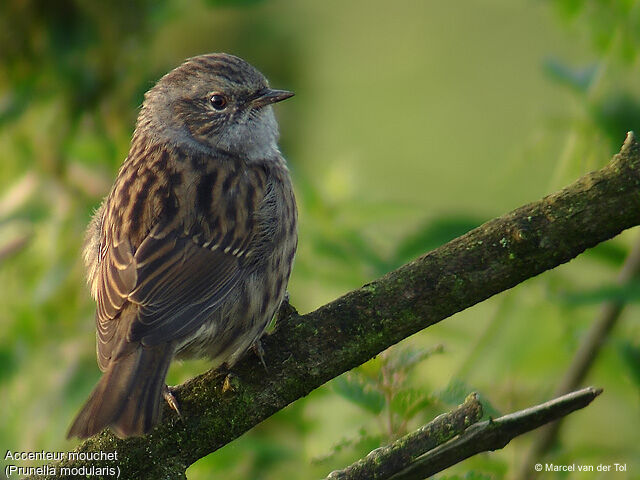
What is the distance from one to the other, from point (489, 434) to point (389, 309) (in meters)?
0.54

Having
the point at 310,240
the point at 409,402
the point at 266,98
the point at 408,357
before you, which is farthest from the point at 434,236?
the point at 266,98

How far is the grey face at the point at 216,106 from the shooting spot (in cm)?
480

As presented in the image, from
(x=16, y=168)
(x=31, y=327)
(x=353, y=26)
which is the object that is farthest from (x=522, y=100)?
(x=31, y=327)

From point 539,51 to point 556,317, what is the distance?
20.4 feet

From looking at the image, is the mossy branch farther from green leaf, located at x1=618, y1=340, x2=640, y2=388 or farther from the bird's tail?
green leaf, located at x1=618, y1=340, x2=640, y2=388

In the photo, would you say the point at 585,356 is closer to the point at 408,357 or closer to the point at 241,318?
the point at 408,357

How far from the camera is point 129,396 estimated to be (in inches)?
128

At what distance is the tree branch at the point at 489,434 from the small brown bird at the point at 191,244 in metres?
0.88

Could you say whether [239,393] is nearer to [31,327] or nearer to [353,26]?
[31,327]

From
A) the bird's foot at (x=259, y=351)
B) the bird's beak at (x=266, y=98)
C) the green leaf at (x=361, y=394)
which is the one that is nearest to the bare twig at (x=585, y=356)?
the green leaf at (x=361, y=394)

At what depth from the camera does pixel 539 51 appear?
10.1 metres

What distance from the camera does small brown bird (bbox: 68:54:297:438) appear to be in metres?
3.54

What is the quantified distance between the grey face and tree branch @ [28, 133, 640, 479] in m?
1.76

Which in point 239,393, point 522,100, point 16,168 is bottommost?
point 239,393
